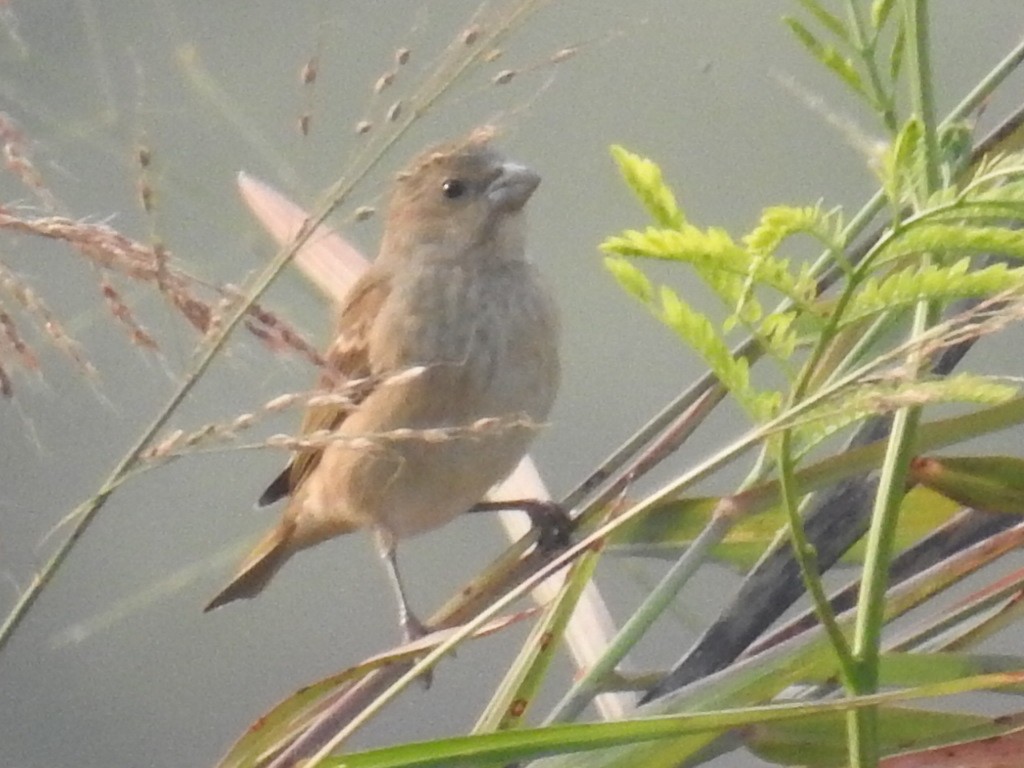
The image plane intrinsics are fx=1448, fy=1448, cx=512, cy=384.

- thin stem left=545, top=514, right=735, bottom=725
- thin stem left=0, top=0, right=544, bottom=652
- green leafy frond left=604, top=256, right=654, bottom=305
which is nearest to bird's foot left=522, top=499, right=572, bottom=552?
thin stem left=545, top=514, right=735, bottom=725

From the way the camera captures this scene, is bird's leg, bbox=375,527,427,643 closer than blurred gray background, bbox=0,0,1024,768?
Yes

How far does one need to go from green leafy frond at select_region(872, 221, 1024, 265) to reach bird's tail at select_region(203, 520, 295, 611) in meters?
1.15

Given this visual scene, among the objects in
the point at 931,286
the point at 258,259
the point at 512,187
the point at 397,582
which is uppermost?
the point at 258,259

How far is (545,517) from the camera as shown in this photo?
1138 millimetres

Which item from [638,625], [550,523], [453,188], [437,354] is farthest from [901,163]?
[453,188]

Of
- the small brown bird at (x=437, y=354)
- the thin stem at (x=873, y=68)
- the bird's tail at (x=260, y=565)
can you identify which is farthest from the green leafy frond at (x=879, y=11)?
the bird's tail at (x=260, y=565)

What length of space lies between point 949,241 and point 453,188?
3.33ft

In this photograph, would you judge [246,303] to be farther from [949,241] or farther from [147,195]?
[949,241]

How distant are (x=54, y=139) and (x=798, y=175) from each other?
949 mm

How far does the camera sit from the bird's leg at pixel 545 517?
1.00 m

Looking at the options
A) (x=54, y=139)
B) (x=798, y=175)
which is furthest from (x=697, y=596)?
(x=54, y=139)

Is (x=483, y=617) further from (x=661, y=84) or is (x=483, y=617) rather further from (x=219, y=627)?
(x=219, y=627)

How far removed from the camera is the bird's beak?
1335 mm

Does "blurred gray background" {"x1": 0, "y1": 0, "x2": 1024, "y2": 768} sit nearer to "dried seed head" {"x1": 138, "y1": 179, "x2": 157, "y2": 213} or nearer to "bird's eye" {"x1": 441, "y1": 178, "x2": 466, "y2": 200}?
"bird's eye" {"x1": 441, "y1": 178, "x2": 466, "y2": 200}
